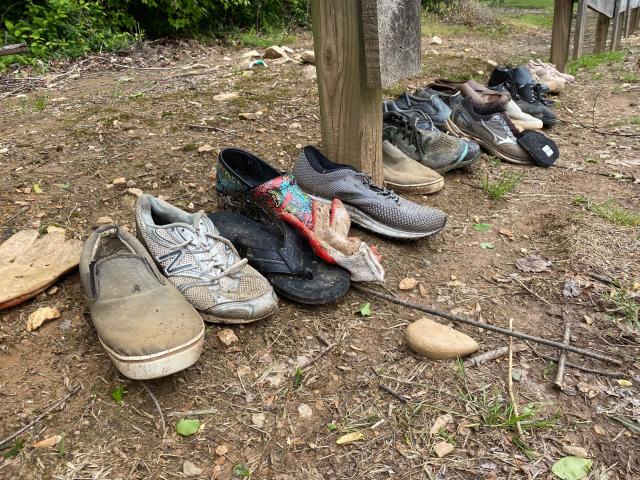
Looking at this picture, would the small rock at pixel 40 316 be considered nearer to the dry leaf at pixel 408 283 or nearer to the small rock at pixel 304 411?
the small rock at pixel 304 411

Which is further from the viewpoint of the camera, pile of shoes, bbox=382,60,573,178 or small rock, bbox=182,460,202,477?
pile of shoes, bbox=382,60,573,178

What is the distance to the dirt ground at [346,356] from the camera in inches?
55.1

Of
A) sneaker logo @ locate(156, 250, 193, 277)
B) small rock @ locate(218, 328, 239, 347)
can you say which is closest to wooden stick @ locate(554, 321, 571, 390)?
small rock @ locate(218, 328, 239, 347)

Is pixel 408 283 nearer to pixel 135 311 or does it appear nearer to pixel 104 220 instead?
pixel 135 311

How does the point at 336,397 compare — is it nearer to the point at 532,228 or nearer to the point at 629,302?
the point at 629,302

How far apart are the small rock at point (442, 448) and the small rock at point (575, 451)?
0.31m

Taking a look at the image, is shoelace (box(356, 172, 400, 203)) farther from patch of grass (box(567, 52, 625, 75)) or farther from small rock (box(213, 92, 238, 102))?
patch of grass (box(567, 52, 625, 75))

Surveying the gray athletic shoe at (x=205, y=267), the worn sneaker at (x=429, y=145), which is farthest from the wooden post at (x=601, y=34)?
the gray athletic shoe at (x=205, y=267)

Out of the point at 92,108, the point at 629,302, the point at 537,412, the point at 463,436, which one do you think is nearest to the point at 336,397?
the point at 463,436

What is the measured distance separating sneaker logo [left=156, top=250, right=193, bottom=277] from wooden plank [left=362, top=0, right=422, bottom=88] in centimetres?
114

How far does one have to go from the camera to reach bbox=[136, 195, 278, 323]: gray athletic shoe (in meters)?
1.78

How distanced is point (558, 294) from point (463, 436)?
895 millimetres

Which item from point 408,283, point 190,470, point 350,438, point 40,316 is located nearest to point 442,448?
point 350,438

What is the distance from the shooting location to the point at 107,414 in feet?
4.82
